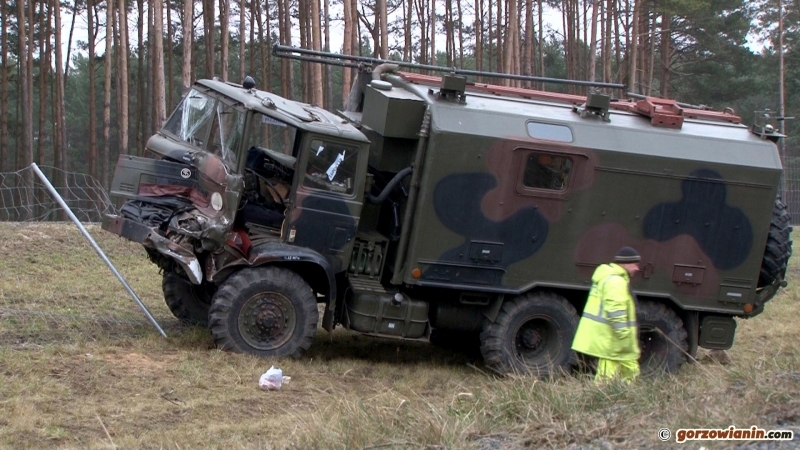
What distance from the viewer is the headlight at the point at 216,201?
9.77m

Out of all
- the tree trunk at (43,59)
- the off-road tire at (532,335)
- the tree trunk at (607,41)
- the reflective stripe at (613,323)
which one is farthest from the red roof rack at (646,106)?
the tree trunk at (43,59)

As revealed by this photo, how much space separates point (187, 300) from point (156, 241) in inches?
70.4

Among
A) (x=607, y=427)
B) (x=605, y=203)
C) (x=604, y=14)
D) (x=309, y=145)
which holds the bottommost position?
(x=607, y=427)

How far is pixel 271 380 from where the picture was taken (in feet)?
28.7

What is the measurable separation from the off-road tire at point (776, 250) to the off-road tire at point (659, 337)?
115 centimetres

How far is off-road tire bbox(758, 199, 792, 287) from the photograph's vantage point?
35.4 ft

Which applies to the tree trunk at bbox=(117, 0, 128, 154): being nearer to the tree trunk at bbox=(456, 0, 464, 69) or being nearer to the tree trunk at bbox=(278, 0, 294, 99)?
the tree trunk at bbox=(278, 0, 294, 99)

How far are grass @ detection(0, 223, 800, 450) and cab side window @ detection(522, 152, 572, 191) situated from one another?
217cm

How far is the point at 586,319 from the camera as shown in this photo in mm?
8086

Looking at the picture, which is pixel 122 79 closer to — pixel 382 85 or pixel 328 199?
pixel 382 85

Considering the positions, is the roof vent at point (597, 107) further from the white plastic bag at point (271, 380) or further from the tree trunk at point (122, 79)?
the tree trunk at point (122, 79)

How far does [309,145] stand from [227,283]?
1665 mm

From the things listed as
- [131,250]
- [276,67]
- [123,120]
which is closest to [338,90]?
[276,67]

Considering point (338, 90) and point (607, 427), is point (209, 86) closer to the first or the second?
point (607, 427)
